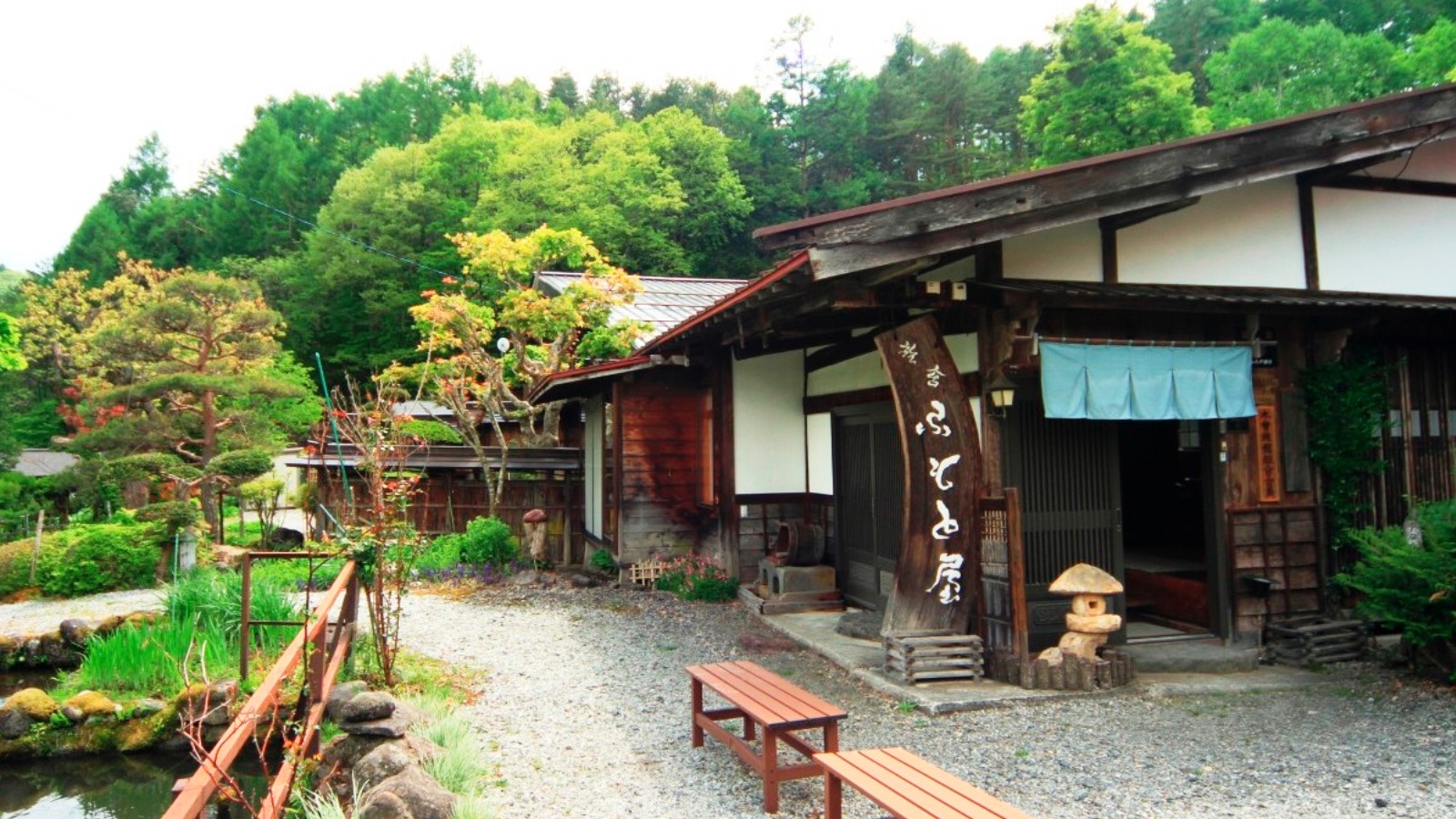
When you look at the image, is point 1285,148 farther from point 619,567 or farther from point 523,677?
point 619,567

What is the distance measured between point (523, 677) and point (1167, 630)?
18.8 ft

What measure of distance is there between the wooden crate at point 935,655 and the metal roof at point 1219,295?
8.56 ft

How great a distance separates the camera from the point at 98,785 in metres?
6.75

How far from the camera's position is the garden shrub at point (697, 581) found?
1101 cm

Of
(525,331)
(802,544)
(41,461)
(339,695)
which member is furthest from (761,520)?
(41,461)

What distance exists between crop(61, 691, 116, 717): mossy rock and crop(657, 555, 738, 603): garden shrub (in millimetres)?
5812

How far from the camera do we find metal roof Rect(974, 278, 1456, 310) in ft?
22.1

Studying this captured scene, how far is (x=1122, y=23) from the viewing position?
83.4 feet

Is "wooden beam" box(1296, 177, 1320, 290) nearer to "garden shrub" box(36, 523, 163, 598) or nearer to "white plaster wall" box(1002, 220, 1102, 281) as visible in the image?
"white plaster wall" box(1002, 220, 1102, 281)

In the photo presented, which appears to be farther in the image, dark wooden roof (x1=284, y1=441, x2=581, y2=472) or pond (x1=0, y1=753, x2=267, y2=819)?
dark wooden roof (x1=284, y1=441, x2=581, y2=472)

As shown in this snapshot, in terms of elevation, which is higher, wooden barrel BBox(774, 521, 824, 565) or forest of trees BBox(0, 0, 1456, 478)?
forest of trees BBox(0, 0, 1456, 478)

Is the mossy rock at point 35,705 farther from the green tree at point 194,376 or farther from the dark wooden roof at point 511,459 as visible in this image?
the dark wooden roof at point 511,459

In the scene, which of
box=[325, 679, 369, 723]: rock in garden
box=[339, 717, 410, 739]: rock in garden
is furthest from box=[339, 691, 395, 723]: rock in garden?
box=[325, 679, 369, 723]: rock in garden

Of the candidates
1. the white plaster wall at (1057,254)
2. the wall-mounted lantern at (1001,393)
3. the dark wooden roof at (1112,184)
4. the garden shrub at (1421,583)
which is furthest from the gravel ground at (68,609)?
the garden shrub at (1421,583)
